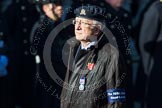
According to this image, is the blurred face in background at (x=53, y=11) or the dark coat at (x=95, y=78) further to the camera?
the blurred face in background at (x=53, y=11)

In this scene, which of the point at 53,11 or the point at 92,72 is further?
the point at 53,11

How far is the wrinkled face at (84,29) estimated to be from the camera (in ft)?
5.23

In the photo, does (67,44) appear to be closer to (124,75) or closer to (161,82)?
(124,75)

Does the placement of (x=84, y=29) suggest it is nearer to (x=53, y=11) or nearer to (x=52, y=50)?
(x=52, y=50)

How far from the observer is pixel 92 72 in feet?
5.25

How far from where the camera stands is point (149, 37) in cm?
264

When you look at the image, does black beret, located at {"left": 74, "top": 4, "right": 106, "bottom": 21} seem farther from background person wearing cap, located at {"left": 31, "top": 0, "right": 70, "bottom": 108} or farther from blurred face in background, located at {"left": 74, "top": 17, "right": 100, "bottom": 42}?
background person wearing cap, located at {"left": 31, "top": 0, "right": 70, "bottom": 108}

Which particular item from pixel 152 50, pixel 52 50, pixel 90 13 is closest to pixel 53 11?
pixel 52 50

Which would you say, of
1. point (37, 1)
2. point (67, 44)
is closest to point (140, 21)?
point (37, 1)

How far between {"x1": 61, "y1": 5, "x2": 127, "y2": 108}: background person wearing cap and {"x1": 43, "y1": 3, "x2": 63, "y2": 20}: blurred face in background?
356mm

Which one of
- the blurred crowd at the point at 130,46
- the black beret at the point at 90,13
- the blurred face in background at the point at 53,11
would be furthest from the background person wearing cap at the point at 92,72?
the blurred crowd at the point at 130,46

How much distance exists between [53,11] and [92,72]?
20.5 inches

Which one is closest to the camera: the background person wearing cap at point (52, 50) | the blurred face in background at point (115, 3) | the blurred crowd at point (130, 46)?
the background person wearing cap at point (52, 50)

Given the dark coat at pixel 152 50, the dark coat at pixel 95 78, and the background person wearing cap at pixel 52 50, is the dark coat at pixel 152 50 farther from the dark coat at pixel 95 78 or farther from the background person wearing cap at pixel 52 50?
the dark coat at pixel 95 78
